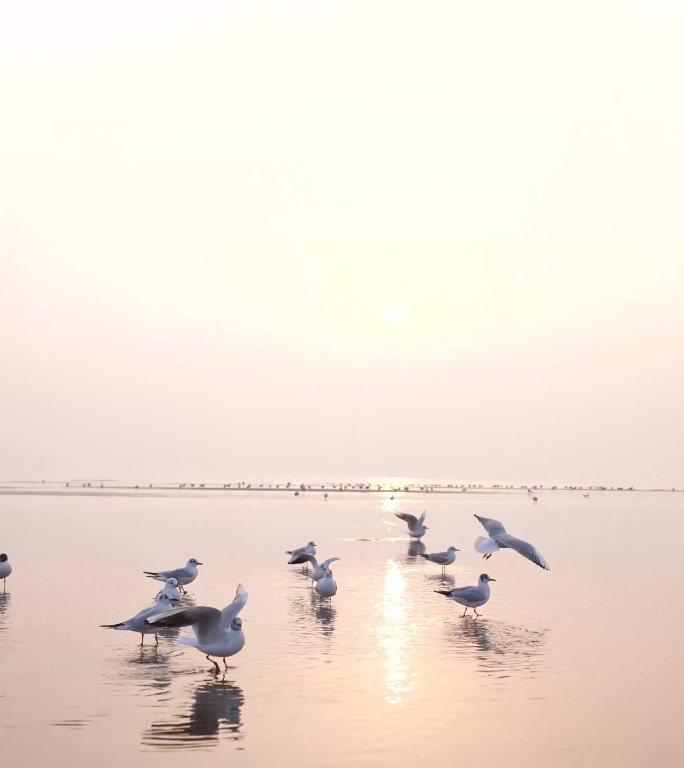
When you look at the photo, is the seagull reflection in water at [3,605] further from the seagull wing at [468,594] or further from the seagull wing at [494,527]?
the seagull wing at [494,527]

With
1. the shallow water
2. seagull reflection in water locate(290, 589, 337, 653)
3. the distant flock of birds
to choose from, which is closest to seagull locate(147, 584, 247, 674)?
the distant flock of birds

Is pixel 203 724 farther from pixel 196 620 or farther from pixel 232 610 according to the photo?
pixel 232 610

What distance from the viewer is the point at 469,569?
2977cm

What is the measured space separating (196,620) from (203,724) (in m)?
2.22

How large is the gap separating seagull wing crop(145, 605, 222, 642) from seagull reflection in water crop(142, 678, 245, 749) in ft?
3.41

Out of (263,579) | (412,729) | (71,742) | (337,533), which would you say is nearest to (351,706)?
(412,729)

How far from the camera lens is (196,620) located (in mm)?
13539

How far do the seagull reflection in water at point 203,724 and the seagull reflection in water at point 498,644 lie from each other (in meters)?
4.43

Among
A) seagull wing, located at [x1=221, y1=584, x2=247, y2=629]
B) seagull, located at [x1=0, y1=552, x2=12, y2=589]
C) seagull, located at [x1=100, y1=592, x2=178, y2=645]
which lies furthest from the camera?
seagull, located at [x1=0, y1=552, x2=12, y2=589]

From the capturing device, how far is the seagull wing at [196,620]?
12719 millimetres

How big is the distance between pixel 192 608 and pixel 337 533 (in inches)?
1190

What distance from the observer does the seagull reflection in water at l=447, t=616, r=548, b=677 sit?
592 inches

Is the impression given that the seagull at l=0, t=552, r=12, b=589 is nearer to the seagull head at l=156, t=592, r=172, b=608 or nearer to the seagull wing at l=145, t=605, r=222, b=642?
the seagull head at l=156, t=592, r=172, b=608

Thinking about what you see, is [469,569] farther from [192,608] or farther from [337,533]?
[192,608]
